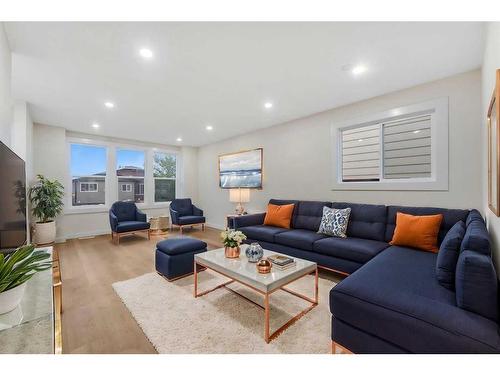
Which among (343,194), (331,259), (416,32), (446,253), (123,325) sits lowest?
(123,325)

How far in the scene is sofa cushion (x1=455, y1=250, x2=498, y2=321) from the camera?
1.15m

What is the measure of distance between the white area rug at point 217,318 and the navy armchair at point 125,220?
6.98 feet

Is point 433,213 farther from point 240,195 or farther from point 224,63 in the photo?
point 240,195

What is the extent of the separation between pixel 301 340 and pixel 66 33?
310 centimetres

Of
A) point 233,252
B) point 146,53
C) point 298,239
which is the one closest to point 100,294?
point 233,252

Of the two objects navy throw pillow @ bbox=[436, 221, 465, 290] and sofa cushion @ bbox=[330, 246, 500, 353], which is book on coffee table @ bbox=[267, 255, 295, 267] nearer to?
sofa cushion @ bbox=[330, 246, 500, 353]

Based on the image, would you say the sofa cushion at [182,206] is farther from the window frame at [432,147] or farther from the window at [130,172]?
the window frame at [432,147]

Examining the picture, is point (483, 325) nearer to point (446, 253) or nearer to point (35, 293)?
point (446, 253)

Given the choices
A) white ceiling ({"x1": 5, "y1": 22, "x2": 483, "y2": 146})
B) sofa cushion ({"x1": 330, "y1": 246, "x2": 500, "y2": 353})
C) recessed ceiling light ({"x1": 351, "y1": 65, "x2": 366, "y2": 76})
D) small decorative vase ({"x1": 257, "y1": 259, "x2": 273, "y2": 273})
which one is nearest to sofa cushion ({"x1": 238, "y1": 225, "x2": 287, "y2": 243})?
small decorative vase ({"x1": 257, "y1": 259, "x2": 273, "y2": 273})

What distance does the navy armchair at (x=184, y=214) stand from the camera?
18.1 ft

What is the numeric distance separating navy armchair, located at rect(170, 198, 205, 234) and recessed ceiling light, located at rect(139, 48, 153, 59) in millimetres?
3929

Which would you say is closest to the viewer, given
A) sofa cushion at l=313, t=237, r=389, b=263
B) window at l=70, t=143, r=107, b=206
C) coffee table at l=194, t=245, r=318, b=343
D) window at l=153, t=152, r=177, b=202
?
coffee table at l=194, t=245, r=318, b=343
